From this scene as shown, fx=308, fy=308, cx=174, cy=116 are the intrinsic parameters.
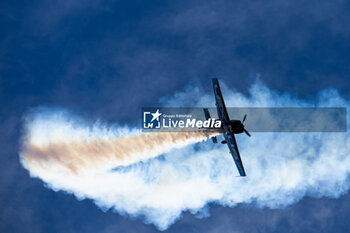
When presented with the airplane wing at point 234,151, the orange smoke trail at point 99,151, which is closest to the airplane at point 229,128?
the airplane wing at point 234,151

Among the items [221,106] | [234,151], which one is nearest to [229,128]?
[221,106]

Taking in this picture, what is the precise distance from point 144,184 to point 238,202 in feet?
87.2

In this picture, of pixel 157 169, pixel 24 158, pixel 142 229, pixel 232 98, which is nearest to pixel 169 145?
pixel 157 169

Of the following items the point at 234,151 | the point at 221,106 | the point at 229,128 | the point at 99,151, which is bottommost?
the point at 234,151

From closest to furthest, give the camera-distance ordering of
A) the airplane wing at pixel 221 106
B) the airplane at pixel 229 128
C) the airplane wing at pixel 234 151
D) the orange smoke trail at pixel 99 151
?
the airplane at pixel 229 128
the airplane wing at pixel 221 106
the airplane wing at pixel 234 151
the orange smoke trail at pixel 99 151

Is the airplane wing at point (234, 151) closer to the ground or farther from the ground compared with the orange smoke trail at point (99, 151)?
closer to the ground

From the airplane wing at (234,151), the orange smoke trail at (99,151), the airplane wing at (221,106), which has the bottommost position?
the airplane wing at (234,151)

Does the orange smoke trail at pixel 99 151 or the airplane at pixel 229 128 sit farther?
the orange smoke trail at pixel 99 151

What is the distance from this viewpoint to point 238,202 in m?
85.3

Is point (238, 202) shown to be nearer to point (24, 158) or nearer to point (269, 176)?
point (269, 176)

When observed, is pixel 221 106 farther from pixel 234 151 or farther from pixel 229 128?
pixel 234 151

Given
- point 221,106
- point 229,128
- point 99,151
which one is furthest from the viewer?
point 99,151

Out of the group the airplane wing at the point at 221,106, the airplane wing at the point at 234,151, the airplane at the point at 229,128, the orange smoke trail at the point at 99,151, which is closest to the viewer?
the airplane at the point at 229,128

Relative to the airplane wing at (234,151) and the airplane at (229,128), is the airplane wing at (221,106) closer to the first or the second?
the airplane at (229,128)
